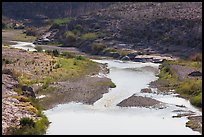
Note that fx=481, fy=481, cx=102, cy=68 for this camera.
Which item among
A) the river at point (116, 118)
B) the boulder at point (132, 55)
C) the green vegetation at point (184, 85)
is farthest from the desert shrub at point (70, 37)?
the river at point (116, 118)

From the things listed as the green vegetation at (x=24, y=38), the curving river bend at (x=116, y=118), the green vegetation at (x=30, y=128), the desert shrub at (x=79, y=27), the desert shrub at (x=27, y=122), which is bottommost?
the green vegetation at (x=24, y=38)

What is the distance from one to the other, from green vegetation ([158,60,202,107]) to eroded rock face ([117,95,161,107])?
456 centimetres

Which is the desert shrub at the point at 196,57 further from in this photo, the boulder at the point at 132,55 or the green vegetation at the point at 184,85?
the boulder at the point at 132,55

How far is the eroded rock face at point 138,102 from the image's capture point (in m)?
54.1

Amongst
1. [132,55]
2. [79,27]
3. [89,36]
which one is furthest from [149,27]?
[79,27]

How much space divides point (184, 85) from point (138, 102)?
9.93m

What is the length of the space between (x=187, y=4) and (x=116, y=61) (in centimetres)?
3904

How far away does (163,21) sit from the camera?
11500 centimetres

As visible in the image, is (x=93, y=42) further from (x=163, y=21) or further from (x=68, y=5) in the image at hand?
(x=68, y=5)

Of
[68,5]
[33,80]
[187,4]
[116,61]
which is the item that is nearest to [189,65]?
[116,61]

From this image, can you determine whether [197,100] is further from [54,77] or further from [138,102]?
[54,77]

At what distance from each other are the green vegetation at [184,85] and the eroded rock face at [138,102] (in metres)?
4.56

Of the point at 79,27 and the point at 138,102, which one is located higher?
the point at 79,27

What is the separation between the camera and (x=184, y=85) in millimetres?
62531
